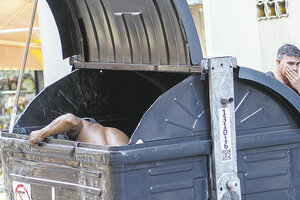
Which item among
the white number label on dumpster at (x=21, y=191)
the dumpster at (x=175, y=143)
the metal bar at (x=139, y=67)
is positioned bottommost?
the white number label on dumpster at (x=21, y=191)

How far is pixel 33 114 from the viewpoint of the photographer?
4.26m

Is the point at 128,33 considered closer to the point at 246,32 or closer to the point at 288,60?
the point at 288,60

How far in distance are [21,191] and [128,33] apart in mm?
1380

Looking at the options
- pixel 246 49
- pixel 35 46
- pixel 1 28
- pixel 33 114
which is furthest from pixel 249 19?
pixel 35 46

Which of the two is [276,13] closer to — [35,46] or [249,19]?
[249,19]

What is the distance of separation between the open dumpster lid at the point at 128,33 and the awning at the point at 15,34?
304 inches

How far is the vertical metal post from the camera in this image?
3182 mm

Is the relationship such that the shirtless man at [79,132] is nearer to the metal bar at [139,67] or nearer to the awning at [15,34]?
the metal bar at [139,67]

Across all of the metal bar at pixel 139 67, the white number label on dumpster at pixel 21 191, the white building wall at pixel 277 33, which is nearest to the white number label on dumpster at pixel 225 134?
the metal bar at pixel 139 67

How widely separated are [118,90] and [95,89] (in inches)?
8.3

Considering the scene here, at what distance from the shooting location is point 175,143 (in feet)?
10.2

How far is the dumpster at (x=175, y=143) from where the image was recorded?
303 cm

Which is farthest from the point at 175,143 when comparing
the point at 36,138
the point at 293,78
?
the point at 293,78

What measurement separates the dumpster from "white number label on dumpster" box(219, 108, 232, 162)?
0.01 meters
